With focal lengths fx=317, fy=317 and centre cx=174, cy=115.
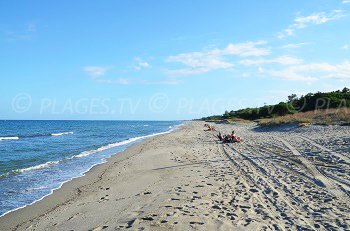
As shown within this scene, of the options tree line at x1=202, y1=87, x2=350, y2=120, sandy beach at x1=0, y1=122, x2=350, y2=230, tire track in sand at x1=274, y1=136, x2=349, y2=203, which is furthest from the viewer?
tree line at x1=202, y1=87, x2=350, y2=120

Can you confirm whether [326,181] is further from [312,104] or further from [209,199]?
[312,104]

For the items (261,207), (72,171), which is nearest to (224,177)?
(261,207)

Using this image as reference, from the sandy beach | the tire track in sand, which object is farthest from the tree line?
the sandy beach

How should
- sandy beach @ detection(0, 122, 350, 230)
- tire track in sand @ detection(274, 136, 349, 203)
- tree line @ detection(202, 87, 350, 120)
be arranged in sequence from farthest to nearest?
tree line @ detection(202, 87, 350, 120)
tire track in sand @ detection(274, 136, 349, 203)
sandy beach @ detection(0, 122, 350, 230)

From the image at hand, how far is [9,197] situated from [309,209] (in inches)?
331

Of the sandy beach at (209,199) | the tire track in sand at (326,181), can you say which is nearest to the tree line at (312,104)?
the tire track in sand at (326,181)

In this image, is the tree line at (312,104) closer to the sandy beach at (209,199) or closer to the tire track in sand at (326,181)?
the tire track in sand at (326,181)

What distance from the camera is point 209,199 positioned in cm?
754

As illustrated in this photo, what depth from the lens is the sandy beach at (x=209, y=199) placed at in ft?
19.7

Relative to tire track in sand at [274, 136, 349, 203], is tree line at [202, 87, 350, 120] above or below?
above

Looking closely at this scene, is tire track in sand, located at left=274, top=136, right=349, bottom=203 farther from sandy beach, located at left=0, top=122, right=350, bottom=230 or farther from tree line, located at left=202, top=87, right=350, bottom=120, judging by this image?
tree line, located at left=202, top=87, right=350, bottom=120

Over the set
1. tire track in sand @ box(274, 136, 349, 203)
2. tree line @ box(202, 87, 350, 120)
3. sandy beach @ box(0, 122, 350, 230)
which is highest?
tree line @ box(202, 87, 350, 120)

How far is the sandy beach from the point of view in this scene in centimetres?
599

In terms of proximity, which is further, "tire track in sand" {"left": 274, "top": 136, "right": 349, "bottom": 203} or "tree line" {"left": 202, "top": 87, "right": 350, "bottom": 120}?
"tree line" {"left": 202, "top": 87, "right": 350, "bottom": 120}
